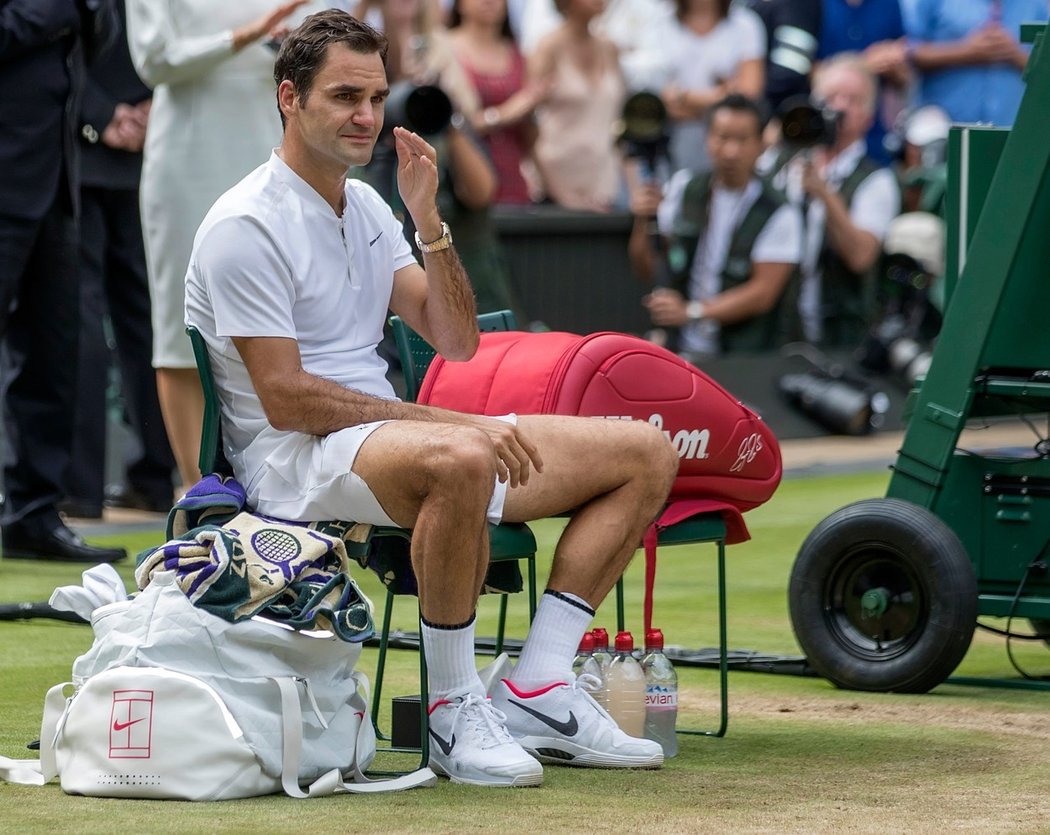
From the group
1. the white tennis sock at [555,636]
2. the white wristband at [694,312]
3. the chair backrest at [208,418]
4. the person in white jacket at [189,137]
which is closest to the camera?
the chair backrest at [208,418]

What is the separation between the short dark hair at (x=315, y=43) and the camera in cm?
442

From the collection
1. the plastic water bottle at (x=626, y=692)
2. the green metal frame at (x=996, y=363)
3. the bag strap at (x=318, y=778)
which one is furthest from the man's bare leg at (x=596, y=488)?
the green metal frame at (x=996, y=363)

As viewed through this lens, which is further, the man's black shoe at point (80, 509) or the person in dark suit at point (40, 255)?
the man's black shoe at point (80, 509)

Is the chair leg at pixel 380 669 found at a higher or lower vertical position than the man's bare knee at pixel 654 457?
lower

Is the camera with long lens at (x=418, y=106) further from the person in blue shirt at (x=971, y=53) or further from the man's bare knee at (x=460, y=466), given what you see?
the person in blue shirt at (x=971, y=53)

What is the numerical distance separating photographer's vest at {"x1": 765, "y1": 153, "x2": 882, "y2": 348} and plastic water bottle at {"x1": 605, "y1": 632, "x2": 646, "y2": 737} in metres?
7.88

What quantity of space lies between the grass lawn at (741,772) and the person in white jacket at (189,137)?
782mm

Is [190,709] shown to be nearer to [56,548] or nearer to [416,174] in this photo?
[416,174]

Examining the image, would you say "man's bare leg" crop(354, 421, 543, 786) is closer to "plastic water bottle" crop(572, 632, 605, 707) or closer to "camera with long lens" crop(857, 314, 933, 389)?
"plastic water bottle" crop(572, 632, 605, 707)

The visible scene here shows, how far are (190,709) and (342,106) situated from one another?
1.26m

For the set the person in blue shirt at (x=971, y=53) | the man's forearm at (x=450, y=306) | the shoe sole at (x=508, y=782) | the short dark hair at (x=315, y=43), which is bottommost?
the shoe sole at (x=508, y=782)

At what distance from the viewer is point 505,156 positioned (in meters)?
11.6

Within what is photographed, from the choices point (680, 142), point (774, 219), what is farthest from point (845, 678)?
point (680, 142)

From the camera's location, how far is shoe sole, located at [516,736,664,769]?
4434 mm
